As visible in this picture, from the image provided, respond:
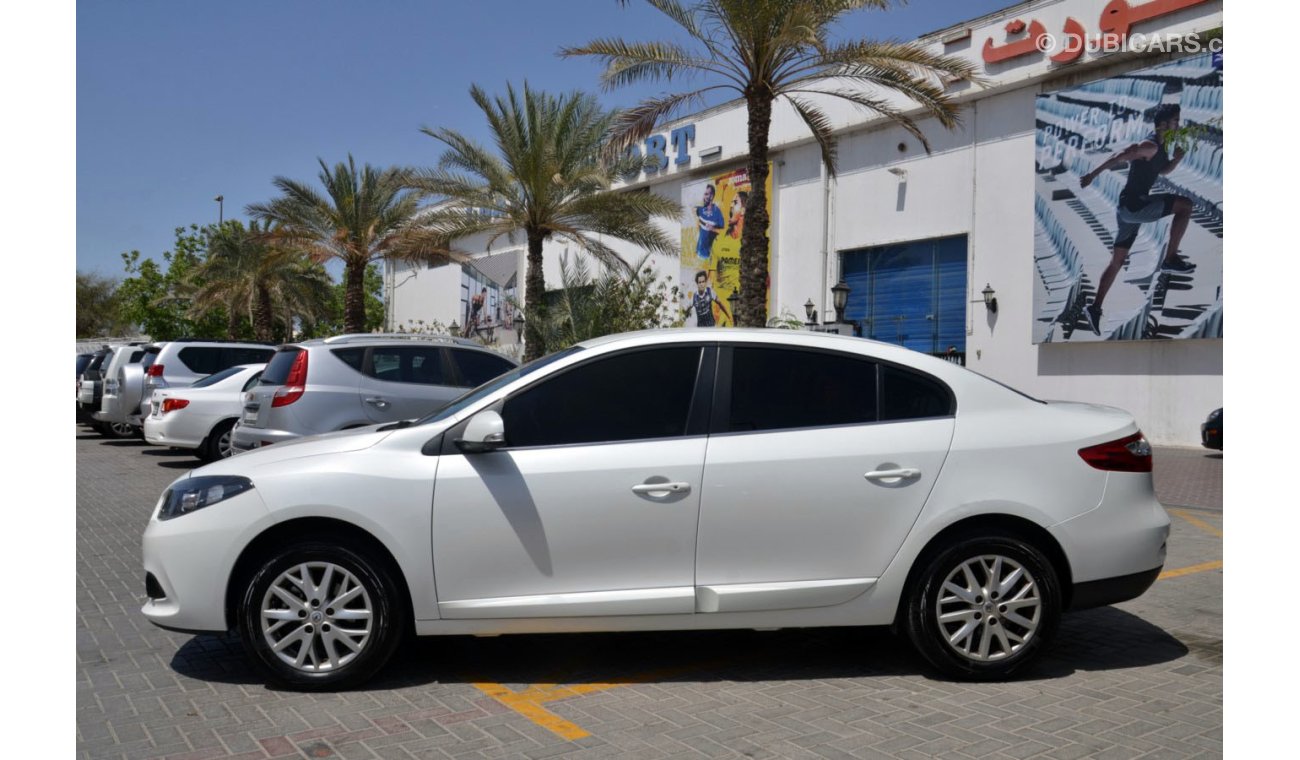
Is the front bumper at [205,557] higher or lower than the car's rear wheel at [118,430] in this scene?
higher

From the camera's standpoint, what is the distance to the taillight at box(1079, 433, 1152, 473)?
5.13 meters

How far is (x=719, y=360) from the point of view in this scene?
516 cm

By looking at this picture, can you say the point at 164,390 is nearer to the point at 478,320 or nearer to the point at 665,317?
the point at 665,317

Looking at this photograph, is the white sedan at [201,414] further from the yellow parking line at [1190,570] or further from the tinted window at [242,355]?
the yellow parking line at [1190,570]

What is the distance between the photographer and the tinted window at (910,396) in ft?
16.9

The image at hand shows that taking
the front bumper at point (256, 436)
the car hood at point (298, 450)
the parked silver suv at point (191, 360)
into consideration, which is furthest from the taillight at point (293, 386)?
the parked silver suv at point (191, 360)

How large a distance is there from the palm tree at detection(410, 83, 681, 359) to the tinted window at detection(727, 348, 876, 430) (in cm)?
1796

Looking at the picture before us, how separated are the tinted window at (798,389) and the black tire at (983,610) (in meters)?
0.79

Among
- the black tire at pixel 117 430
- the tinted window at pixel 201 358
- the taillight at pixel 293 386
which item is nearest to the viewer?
the taillight at pixel 293 386

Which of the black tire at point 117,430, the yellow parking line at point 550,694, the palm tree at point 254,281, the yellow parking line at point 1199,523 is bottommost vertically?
the yellow parking line at point 1199,523

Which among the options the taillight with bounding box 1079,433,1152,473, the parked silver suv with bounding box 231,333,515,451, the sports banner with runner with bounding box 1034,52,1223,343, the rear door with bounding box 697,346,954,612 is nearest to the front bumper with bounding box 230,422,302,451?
the parked silver suv with bounding box 231,333,515,451

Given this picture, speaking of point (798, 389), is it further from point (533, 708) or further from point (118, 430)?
point (118, 430)

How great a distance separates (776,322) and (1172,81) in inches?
403

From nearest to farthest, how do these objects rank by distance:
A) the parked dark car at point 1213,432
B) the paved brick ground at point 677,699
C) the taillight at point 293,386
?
the paved brick ground at point 677,699, the taillight at point 293,386, the parked dark car at point 1213,432
